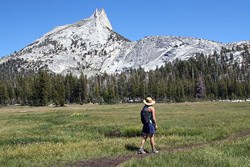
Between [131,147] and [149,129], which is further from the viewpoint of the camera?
[131,147]

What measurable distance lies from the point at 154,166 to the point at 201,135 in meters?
15.2

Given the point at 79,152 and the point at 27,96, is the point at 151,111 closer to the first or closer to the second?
the point at 79,152

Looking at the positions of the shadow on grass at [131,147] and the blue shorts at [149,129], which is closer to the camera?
the blue shorts at [149,129]

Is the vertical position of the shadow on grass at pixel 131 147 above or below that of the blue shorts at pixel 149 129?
below

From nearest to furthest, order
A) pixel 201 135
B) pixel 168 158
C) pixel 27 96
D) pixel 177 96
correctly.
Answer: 1. pixel 168 158
2. pixel 201 135
3. pixel 27 96
4. pixel 177 96

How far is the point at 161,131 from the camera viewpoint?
33.6 meters

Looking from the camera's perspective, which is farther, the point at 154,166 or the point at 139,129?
the point at 139,129

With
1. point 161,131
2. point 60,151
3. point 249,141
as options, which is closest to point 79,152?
point 60,151

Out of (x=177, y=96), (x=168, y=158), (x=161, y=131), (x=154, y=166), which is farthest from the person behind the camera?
(x=177, y=96)

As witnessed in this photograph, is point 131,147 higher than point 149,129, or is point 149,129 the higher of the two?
point 149,129

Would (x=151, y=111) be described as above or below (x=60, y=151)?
above

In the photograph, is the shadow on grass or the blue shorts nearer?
the blue shorts

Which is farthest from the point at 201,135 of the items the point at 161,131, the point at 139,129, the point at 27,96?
the point at 27,96

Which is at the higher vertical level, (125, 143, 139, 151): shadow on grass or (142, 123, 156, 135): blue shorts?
(142, 123, 156, 135): blue shorts
